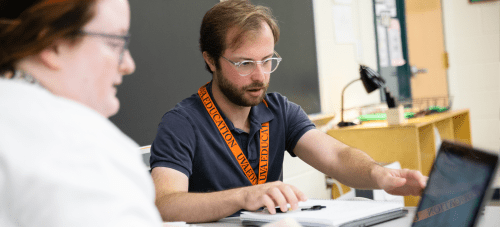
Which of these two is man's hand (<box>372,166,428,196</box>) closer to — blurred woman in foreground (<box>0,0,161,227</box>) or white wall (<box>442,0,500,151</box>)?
blurred woman in foreground (<box>0,0,161,227</box>)

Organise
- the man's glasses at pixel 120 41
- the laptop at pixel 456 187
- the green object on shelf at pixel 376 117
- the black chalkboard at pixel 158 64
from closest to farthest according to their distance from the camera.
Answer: the man's glasses at pixel 120 41 < the laptop at pixel 456 187 < the black chalkboard at pixel 158 64 < the green object on shelf at pixel 376 117

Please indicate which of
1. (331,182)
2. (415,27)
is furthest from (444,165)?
(415,27)

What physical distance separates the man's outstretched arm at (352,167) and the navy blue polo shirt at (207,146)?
0.22ft

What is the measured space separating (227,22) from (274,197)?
2.56ft

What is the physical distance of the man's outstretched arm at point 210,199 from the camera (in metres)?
1.02

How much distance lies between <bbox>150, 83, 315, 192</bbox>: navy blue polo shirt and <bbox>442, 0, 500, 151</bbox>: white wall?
12.9 feet

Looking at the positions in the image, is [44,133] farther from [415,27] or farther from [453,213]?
[415,27]

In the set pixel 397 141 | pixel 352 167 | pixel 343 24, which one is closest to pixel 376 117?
pixel 397 141

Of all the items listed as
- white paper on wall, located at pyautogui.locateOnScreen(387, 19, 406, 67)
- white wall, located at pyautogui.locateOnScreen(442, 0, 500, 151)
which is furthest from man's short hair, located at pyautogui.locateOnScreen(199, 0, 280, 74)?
white wall, located at pyautogui.locateOnScreen(442, 0, 500, 151)

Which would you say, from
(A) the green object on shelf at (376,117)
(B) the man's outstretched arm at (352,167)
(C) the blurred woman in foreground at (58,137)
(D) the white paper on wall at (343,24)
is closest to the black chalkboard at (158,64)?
(B) the man's outstretched arm at (352,167)

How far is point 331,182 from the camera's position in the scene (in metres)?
2.94

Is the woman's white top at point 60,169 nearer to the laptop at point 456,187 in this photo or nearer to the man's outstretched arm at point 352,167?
the laptop at point 456,187

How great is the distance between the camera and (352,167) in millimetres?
1462

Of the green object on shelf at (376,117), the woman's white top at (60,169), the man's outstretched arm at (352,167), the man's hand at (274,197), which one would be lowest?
the green object on shelf at (376,117)
